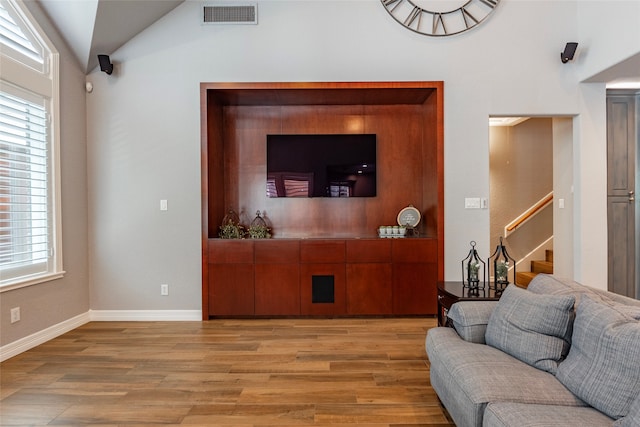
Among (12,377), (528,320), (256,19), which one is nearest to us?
(528,320)

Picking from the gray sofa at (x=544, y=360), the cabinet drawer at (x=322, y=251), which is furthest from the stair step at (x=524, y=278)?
the gray sofa at (x=544, y=360)

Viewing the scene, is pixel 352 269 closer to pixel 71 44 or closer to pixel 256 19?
pixel 256 19

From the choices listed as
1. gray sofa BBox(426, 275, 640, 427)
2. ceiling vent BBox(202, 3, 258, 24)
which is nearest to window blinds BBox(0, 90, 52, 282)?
ceiling vent BBox(202, 3, 258, 24)

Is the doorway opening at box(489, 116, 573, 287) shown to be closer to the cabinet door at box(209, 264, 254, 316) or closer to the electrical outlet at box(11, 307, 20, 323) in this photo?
the cabinet door at box(209, 264, 254, 316)

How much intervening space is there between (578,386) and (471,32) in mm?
3698

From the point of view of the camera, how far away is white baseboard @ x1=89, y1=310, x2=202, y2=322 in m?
4.14

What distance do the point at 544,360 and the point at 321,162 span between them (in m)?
3.21

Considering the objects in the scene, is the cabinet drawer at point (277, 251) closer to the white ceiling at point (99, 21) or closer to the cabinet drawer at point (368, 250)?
the cabinet drawer at point (368, 250)

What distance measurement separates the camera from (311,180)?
15.1 feet

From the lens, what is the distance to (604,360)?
5.07 ft

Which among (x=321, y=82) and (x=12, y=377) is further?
(x=321, y=82)

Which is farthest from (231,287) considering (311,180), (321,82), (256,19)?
(256,19)

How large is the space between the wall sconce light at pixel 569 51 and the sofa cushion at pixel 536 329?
10.4ft

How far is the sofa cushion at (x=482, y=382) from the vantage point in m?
1.61
